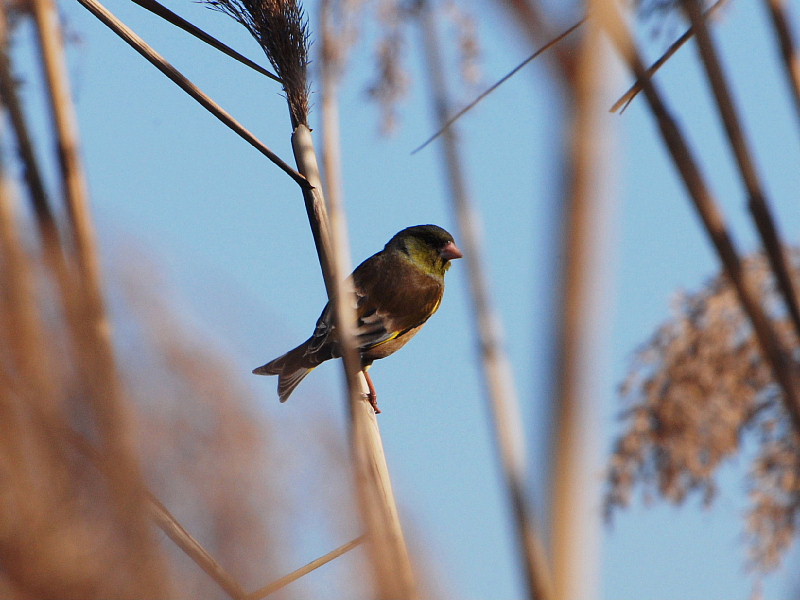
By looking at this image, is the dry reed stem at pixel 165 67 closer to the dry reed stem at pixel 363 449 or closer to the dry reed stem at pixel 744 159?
the dry reed stem at pixel 363 449

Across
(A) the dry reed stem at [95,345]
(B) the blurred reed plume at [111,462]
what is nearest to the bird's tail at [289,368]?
(A) the dry reed stem at [95,345]

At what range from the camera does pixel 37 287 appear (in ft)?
3.37

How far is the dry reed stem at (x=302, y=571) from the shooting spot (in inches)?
30.9

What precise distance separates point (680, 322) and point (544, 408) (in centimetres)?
312

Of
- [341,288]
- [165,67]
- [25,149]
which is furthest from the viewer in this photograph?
[165,67]

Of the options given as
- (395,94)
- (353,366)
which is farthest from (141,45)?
(395,94)

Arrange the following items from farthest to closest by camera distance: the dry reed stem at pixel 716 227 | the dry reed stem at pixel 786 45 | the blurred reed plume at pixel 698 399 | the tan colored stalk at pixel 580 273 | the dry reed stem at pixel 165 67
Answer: the blurred reed plume at pixel 698 399 → the dry reed stem at pixel 165 67 → the dry reed stem at pixel 786 45 → the dry reed stem at pixel 716 227 → the tan colored stalk at pixel 580 273

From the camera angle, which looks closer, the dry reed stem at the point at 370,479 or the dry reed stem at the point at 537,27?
the dry reed stem at the point at 537,27

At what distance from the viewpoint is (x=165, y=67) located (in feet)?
6.13

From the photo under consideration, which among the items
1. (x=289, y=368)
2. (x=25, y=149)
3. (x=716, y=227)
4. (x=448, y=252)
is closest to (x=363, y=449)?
(x=716, y=227)

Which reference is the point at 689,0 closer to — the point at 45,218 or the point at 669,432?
the point at 45,218

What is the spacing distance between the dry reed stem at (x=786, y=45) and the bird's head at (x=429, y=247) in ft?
10.9

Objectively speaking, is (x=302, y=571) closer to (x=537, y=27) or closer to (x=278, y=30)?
(x=537, y=27)

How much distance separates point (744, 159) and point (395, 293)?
126 inches
